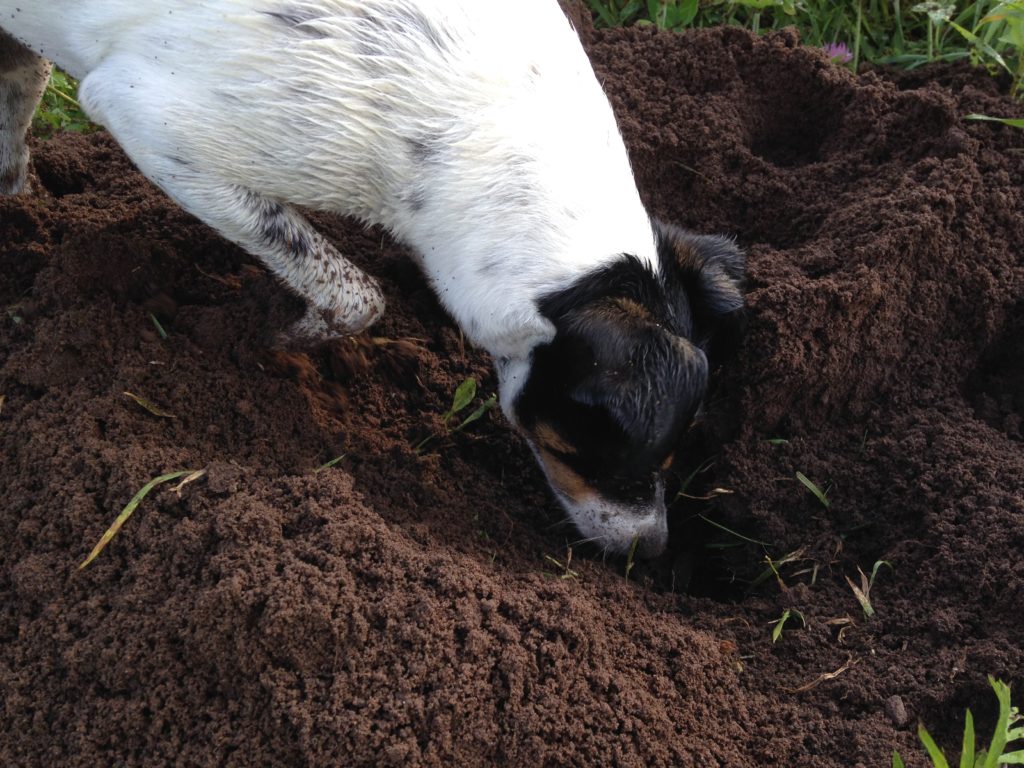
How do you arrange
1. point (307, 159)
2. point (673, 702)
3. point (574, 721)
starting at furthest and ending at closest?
point (307, 159) → point (673, 702) → point (574, 721)

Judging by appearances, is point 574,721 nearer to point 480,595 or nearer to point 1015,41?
point 480,595

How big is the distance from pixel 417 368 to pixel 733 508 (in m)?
1.28

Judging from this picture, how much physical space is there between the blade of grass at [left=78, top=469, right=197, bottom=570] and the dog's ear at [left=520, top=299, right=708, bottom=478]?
1.13 m

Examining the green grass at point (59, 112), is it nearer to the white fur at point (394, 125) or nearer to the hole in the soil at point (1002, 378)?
the white fur at point (394, 125)

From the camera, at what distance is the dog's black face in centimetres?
255

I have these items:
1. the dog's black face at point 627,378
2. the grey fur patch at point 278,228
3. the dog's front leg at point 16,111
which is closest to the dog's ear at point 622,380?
the dog's black face at point 627,378

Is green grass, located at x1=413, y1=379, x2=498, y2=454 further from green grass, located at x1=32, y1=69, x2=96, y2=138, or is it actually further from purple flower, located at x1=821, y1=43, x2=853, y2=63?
purple flower, located at x1=821, y1=43, x2=853, y2=63

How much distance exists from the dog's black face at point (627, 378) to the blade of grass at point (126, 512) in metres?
1.07

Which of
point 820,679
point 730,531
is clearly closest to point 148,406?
point 730,531

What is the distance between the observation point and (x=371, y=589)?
8.05ft

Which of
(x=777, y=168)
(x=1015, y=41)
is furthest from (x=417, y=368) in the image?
(x=1015, y=41)

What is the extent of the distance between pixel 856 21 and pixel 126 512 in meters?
4.25

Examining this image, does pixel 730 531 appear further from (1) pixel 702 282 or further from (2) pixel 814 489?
(1) pixel 702 282

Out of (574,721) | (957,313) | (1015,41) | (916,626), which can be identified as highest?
(1015,41)
